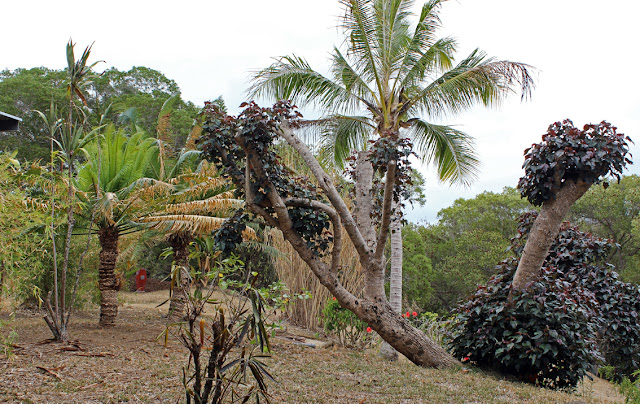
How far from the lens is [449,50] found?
9.08m

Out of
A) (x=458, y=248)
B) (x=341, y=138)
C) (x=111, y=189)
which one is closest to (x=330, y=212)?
(x=341, y=138)

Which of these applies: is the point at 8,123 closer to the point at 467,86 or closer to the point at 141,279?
the point at 467,86

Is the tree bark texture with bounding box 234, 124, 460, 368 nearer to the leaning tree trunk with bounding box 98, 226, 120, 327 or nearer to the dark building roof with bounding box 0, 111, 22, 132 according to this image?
the dark building roof with bounding box 0, 111, 22, 132

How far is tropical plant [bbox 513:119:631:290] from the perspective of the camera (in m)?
Result: 5.94

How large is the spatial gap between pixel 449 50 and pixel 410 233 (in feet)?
33.3

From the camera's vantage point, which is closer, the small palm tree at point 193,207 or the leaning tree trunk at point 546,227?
the leaning tree trunk at point 546,227

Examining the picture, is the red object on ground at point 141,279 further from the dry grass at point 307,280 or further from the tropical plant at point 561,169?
the tropical plant at point 561,169

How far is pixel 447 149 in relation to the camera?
9617 millimetres

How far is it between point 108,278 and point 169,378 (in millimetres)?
4589

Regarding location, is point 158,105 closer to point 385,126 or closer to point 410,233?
point 410,233

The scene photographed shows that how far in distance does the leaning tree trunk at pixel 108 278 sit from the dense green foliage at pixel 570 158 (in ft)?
23.6

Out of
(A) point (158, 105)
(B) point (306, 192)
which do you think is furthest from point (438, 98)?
(A) point (158, 105)

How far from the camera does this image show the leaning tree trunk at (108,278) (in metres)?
9.02

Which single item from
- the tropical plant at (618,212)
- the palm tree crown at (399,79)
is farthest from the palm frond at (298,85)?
the tropical plant at (618,212)
